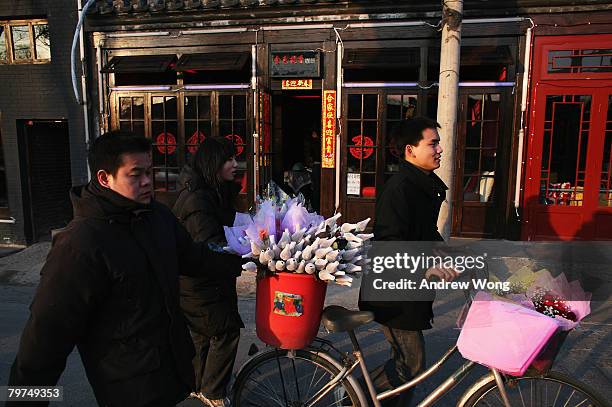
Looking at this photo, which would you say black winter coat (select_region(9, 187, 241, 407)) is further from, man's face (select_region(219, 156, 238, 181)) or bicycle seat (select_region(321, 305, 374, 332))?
man's face (select_region(219, 156, 238, 181))

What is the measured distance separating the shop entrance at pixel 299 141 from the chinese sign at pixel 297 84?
1412mm

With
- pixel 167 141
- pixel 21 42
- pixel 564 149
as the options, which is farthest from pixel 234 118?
pixel 564 149

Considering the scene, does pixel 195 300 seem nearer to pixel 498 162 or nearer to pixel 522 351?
pixel 522 351

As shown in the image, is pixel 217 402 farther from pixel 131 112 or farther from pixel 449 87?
pixel 131 112

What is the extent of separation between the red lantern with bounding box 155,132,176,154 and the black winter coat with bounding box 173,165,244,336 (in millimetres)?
5299

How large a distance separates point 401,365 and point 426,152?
49.4 inches

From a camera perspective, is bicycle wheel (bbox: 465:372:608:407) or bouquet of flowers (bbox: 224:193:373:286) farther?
bicycle wheel (bbox: 465:372:608:407)

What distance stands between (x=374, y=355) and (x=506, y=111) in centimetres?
468

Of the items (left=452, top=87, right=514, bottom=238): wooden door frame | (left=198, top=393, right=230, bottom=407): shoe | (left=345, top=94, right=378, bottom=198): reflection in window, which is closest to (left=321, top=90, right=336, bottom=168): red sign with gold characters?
(left=345, top=94, right=378, bottom=198): reflection in window

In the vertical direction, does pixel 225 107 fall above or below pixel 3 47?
below

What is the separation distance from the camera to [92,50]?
7.65 m

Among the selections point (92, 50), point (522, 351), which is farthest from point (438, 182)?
point (92, 50)

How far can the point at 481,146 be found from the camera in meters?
6.79

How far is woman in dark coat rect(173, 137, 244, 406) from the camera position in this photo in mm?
2617
